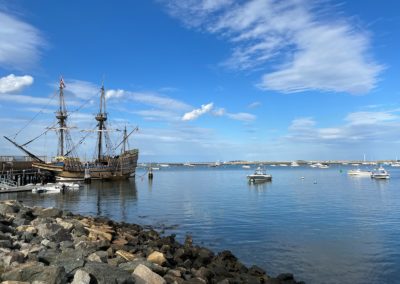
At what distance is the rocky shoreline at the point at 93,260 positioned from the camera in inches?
430

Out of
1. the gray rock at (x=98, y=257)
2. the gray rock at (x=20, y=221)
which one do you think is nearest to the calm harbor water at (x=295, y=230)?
the gray rock at (x=98, y=257)

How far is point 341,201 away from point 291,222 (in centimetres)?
2074

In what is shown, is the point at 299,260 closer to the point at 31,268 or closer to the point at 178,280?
the point at 178,280

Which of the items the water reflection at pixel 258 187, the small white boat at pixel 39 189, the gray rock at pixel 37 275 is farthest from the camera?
the water reflection at pixel 258 187

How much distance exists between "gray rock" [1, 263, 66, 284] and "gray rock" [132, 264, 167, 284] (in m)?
2.39

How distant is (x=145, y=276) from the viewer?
40.0 feet

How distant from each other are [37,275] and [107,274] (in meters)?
1.87

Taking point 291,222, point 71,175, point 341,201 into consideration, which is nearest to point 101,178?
point 71,175

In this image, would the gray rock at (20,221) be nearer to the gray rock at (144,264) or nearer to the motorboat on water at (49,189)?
the gray rock at (144,264)

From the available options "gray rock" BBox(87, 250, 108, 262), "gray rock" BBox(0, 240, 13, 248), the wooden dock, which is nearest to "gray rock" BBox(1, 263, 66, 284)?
Result: "gray rock" BBox(87, 250, 108, 262)

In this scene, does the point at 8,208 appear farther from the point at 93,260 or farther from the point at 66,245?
the point at 93,260

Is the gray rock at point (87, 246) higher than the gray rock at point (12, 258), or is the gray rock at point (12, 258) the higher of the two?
the gray rock at point (12, 258)

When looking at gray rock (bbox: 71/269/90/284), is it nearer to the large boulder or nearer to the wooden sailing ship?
the large boulder

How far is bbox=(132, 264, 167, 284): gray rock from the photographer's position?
473 inches
